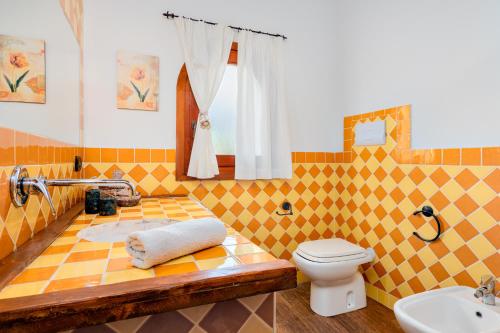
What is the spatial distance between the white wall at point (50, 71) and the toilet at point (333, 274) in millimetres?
1632

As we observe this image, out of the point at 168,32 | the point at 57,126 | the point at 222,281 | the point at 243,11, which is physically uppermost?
the point at 243,11

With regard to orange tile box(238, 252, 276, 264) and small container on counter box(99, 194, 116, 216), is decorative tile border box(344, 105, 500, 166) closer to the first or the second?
orange tile box(238, 252, 276, 264)

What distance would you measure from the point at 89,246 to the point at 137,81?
4.72ft

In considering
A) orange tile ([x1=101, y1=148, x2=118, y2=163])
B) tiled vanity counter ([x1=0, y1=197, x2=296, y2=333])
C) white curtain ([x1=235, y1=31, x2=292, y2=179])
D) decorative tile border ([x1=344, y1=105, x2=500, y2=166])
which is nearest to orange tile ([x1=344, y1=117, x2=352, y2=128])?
decorative tile border ([x1=344, y1=105, x2=500, y2=166])

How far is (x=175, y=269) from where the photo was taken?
0.69 meters

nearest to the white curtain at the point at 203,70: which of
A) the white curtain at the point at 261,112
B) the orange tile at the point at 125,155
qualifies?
the white curtain at the point at 261,112

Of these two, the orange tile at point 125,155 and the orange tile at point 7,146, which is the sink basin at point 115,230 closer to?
the orange tile at point 7,146

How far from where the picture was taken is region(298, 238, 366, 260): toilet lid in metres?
1.95

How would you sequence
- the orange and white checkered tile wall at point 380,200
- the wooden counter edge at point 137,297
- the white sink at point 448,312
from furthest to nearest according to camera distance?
1. the orange and white checkered tile wall at point 380,200
2. the white sink at point 448,312
3. the wooden counter edge at point 137,297

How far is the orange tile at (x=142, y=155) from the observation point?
199cm

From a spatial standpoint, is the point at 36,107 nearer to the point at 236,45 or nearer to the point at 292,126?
the point at 236,45

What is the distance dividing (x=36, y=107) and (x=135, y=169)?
40.7 inches

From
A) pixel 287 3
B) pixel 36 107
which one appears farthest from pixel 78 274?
pixel 287 3

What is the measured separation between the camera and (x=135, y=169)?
1.98m
